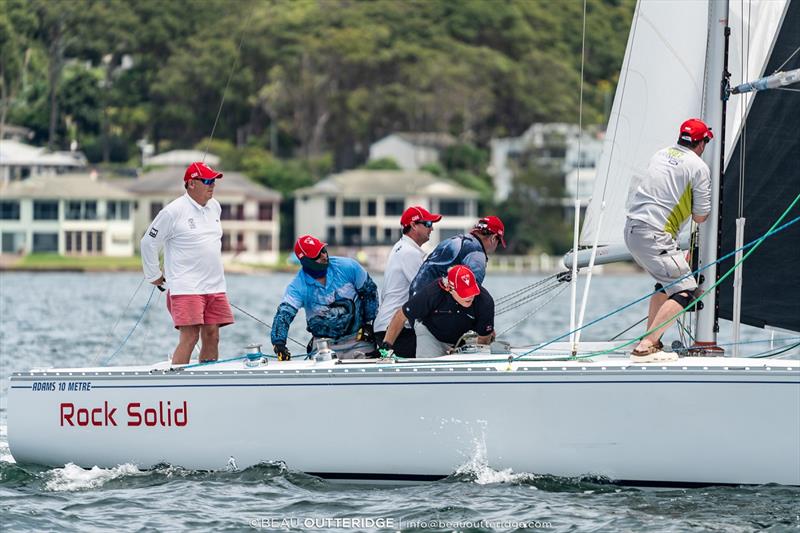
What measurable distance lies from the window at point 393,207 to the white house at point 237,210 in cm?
618

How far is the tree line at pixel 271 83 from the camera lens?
92.5 meters

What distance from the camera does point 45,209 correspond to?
8125 cm

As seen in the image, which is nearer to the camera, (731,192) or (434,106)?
(731,192)

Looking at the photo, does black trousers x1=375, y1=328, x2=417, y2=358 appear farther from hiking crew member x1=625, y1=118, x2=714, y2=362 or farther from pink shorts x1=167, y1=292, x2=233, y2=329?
hiking crew member x1=625, y1=118, x2=714, y2=362

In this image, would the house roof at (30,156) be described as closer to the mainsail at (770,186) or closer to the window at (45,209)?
the window at (45,209)

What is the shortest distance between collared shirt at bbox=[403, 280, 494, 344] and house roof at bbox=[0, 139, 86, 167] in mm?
72684

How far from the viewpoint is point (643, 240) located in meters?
9.16

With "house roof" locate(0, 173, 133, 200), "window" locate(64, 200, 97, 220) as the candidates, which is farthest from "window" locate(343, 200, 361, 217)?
"window" locate(64, 200, 97, 220)

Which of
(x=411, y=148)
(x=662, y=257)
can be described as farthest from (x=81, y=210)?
(x=662, y=257)

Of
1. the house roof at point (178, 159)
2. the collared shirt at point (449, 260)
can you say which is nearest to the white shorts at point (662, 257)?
the collared shirt at point (449, 260)

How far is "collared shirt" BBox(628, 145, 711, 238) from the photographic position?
9.08 metres

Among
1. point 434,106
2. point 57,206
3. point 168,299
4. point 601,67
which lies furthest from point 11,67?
point 168,299

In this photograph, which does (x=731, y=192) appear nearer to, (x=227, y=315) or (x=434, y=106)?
(x=227, y=315)

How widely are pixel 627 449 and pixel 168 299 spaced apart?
3312 millimetres
